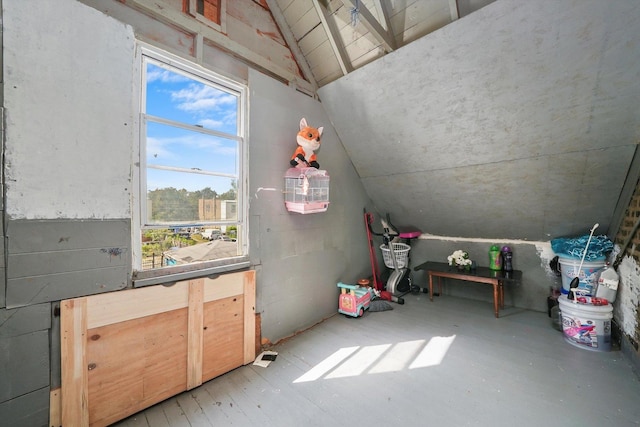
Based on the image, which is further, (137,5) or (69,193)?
(137,5)

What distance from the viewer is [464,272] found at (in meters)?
3.26

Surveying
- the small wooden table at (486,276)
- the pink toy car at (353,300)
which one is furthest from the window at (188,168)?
the small wooden table at (486,276)

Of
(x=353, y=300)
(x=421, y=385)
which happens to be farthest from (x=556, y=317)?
(x=353, y=300)

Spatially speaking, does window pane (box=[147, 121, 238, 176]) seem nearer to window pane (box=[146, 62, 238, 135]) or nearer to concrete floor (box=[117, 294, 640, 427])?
window pane (box=[146, 62, 238, 135])

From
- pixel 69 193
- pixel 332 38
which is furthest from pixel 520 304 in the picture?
pixel 69 193

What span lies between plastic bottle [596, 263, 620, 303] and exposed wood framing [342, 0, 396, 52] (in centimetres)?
281

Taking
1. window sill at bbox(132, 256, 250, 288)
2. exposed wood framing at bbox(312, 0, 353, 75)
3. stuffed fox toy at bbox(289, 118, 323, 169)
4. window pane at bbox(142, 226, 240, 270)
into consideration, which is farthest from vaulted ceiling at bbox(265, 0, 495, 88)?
window sill at bbox(132, 256, 250, 288)

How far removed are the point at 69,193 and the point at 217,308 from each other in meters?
1.17

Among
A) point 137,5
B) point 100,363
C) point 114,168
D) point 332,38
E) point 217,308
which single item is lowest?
point 100,363

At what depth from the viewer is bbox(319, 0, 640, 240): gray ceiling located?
1.64 meters

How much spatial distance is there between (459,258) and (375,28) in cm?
296

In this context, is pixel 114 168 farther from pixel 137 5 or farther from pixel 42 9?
pixel 137 5

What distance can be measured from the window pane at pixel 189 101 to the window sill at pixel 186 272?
105cm

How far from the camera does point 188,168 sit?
1.87 m
